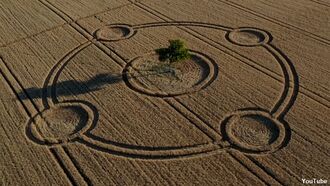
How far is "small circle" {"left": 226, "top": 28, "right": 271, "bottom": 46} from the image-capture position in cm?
2762

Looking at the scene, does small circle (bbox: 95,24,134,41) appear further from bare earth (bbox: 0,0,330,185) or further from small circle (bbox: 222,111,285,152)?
small circle (bbox: 222,111,285,152)

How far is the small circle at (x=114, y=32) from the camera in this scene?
95.8 feet

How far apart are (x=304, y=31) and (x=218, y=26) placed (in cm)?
641

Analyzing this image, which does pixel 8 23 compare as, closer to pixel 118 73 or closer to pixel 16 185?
pixel 118 73

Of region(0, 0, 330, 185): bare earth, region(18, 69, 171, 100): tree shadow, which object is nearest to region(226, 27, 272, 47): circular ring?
region(0, 0, 330, 185): bare earth

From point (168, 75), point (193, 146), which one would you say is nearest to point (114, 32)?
point (168, 75)

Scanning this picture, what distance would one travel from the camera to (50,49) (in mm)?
28172

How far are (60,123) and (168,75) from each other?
7348 millimetres

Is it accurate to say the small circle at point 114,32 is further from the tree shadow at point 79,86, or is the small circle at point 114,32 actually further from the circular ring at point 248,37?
the circular ring at point 248,37

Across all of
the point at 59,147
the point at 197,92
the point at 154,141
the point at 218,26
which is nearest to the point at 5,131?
the point at 59,147

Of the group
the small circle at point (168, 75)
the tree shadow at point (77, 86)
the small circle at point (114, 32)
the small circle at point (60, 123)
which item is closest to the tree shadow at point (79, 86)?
the tree shadow at point (77, 86)

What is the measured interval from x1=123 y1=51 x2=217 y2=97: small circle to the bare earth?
100 mm

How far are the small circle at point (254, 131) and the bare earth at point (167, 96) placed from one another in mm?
68

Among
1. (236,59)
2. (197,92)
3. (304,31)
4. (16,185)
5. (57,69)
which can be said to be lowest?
(16,185)
